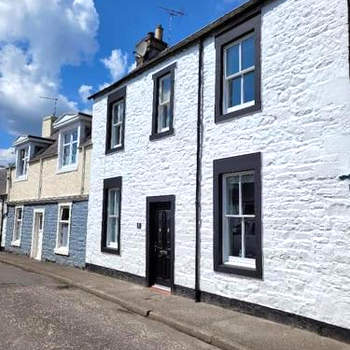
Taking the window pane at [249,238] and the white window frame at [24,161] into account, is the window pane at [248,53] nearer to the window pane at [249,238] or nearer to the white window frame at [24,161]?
the window pane at [249,238]

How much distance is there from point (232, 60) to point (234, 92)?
31.4 inches

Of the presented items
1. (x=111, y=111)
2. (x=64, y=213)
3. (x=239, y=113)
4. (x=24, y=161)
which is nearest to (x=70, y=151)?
(x=64, y=213)

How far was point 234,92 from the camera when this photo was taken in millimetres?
9883

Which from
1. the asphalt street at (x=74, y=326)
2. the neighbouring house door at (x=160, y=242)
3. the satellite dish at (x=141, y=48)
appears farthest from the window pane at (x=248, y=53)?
the asphalt street at (x=74, y=326)

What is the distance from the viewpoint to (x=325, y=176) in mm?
7480

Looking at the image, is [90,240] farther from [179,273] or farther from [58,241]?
[179,273]

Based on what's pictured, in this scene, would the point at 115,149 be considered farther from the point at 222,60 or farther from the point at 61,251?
the point at 61,251

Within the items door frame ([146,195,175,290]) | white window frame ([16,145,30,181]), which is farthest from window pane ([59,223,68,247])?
door frame ([146,195,175,290])

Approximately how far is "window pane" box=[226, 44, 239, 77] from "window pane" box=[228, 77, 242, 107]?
230 millimetres

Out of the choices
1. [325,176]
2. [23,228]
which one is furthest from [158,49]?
[23,228]

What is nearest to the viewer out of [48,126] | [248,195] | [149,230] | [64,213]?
[248,195]

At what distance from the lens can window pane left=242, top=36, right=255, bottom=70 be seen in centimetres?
942

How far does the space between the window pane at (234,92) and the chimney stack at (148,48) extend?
17.2 ft

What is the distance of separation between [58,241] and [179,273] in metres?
8.55
